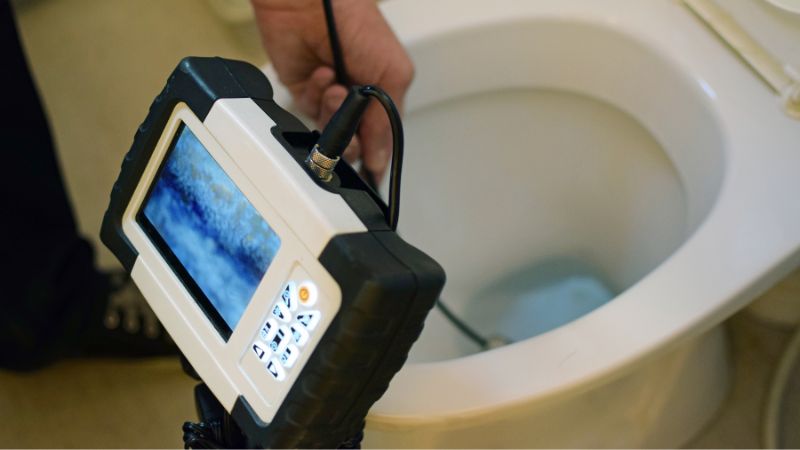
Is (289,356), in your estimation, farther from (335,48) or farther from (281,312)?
(335,48)

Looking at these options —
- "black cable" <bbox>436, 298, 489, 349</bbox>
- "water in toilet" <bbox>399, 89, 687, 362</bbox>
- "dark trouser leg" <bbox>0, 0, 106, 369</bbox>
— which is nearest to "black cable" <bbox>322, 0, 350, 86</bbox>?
"water in toilet" <bbox>399, 89, 687, 362</bbox>

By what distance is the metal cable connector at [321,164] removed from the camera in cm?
41

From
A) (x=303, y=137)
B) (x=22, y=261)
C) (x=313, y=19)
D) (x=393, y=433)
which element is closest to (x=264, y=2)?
(x=313, y=19)

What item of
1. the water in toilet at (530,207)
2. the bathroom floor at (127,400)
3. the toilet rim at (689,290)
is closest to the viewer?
the toilet rim at (689,290)

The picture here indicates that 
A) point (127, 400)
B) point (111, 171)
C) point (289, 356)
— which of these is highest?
point (289, 356)

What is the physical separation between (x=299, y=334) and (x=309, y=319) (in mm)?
11

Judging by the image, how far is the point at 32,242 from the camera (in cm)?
88

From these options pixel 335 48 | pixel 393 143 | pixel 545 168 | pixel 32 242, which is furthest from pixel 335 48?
A: pixel 32 242

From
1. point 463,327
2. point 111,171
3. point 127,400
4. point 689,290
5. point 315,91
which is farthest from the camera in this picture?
point 111,171

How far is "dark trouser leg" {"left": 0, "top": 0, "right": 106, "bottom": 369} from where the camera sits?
0.85 metres

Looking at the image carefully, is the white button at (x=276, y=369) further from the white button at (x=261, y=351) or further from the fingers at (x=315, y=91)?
the fingers at (x=315, y=91)

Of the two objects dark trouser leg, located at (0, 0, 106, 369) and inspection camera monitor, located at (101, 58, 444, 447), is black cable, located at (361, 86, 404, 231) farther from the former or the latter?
dark trouser leg, located at (0, 0, 106, 369)

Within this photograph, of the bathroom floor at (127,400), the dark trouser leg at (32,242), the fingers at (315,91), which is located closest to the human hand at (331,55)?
the fingers at (315,91)

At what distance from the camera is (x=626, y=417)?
2.41 ft
